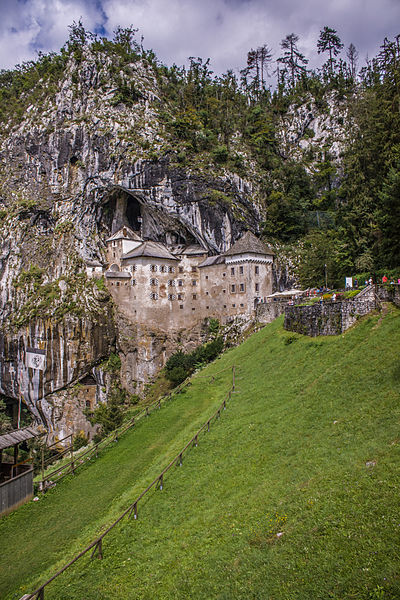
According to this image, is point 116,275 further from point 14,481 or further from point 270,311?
point 14,481

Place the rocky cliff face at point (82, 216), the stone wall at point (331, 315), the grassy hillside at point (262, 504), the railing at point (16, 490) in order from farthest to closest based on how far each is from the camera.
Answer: the rocky cliff face at point (82, 216)
the stone wall at point (331, 315)
the railing at point (16, 490)
the grassy hillside at point (262, 504)

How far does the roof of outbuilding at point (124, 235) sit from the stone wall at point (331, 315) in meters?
37.8

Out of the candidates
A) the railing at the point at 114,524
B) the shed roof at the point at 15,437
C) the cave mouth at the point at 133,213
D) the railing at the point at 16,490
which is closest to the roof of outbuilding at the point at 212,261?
the cave mouth at the point at 133,213

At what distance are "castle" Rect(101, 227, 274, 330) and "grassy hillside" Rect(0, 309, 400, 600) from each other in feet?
103

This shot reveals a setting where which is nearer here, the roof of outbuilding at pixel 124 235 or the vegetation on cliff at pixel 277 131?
the vegetation on cliff at pixel 277 131

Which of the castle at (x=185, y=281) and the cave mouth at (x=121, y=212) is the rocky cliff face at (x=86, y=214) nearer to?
Answer: the cave mouth at (x=121, y=212)

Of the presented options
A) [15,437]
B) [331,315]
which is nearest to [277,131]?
[331,315]

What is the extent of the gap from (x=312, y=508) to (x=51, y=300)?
53.7 meters

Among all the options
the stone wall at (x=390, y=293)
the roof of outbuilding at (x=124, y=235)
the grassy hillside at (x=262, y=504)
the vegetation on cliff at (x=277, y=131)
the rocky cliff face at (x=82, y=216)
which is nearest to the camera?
the grassy hillside at (x=262, y=504)

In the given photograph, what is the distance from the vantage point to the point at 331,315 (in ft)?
87.4

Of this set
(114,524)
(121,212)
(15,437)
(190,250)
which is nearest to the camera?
(114,524)

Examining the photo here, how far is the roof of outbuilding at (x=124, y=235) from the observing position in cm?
6259

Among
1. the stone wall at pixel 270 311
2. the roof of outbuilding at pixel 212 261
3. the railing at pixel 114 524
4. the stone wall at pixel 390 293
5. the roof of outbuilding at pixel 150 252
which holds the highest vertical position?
the roof of outbuilding at pixel 150 252

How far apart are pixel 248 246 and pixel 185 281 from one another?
11011 millimetres
